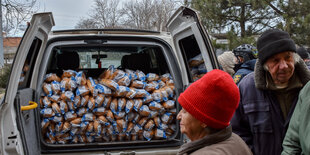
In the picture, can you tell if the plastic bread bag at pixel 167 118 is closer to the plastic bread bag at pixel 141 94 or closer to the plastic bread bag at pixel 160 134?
the plastic bread bag at pixel 160 134

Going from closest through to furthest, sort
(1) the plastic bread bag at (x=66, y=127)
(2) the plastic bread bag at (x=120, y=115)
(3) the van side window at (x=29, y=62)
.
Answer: (3) the van side window at (x=29, y=62) → (1) the plastic bread bag at (x=66, y=127) → (2) the plastic bread bag at (x=120, y=115)

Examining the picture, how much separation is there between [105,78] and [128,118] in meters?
0.57

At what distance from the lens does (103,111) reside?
296 cm

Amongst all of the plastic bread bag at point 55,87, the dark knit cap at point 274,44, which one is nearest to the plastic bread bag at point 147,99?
the plastic bread bag at point 55,87

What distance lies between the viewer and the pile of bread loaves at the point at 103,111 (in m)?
2.87

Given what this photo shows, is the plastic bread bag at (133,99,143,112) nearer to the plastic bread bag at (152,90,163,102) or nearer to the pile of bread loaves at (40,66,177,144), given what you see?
the pile of bread loaves at (40,66,177,144)

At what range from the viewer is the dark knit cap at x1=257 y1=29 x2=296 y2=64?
5.88ft

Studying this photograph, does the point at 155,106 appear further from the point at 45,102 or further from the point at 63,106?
the point at 45,102

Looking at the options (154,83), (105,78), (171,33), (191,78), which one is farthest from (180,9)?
(105,78)

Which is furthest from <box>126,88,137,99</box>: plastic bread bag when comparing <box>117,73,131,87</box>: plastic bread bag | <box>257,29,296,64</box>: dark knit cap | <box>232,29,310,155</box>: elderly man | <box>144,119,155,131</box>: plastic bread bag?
<box>257,29,296,64</box>: dark knit cap

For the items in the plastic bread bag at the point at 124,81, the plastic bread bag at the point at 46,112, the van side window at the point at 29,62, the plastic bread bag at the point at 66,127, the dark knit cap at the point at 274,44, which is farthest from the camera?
the plastic bread bag at the point at 124,81

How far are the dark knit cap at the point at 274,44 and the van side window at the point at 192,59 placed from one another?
Answer: 3.15 ft

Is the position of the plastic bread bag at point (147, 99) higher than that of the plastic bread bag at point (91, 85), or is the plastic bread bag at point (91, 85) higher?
the plastic bread bag at point (91, 85)

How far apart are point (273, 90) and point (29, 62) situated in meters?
2.13
